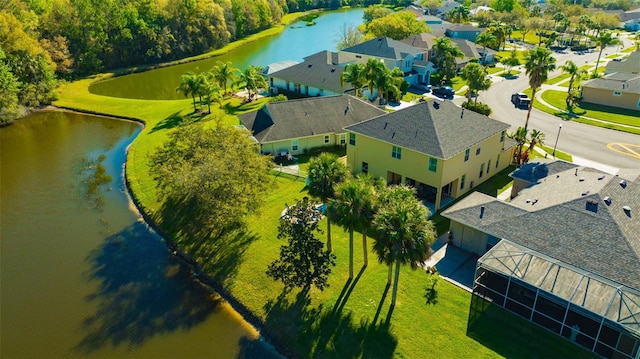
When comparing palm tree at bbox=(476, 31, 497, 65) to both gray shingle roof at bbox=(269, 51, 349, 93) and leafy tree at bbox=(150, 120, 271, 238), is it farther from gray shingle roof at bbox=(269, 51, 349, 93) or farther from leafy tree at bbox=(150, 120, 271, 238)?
leafy tree at bbox=(150, 120, 271, 238)

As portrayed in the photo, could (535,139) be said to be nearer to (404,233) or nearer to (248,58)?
(404,233)

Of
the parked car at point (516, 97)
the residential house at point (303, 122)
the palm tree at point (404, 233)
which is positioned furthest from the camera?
the parked car at point (516, 97)

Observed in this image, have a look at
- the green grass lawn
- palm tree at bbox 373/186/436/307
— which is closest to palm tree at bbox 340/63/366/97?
the green grass lawn

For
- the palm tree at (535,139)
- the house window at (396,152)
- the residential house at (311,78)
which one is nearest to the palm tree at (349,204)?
the house window at (396,152)

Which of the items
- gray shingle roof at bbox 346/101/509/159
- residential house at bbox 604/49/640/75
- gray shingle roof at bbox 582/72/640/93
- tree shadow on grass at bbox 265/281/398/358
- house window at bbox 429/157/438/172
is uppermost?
gray shingle roof at bbox 346/101/509/159

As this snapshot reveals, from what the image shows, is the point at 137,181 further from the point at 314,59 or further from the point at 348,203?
the point at 314,59

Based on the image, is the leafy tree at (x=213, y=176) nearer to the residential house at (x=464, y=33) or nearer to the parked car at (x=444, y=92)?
the parked car at (x=444, y=92)
